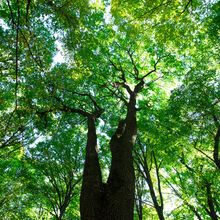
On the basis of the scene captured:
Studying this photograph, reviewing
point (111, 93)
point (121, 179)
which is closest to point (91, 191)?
point (121, 179)

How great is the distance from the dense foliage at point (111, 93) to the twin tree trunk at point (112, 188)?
113 inches

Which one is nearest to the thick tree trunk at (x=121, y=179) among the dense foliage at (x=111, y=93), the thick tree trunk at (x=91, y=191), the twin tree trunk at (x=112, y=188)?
the twin tree trunk at (x=112, y=188)

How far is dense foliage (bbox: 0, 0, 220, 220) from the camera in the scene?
8.44 metres

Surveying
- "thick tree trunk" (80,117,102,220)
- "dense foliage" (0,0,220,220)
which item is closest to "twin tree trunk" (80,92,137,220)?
"thick tree trunk" (80,117,102,220)

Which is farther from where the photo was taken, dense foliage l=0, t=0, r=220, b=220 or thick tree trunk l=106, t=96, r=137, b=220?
dense foliage l=0, t=0, r=220, b=220

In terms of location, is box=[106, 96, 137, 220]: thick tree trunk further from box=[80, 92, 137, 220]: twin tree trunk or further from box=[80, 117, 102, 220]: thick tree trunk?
box=[80, 117, 102, 220]: thick tree trunk

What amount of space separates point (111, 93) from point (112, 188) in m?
8.72

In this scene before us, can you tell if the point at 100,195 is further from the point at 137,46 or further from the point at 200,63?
the point at 137,46

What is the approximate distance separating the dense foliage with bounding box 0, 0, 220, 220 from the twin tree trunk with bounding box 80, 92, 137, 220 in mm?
2876

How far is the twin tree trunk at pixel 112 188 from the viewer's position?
4.40m

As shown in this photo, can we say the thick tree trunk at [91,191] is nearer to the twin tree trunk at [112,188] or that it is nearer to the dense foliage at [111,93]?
the twin tree trunk at [112,188]

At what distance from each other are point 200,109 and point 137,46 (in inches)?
227

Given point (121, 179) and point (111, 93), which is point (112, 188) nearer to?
point (121, 179)

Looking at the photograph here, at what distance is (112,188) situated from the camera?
15.8 feet
